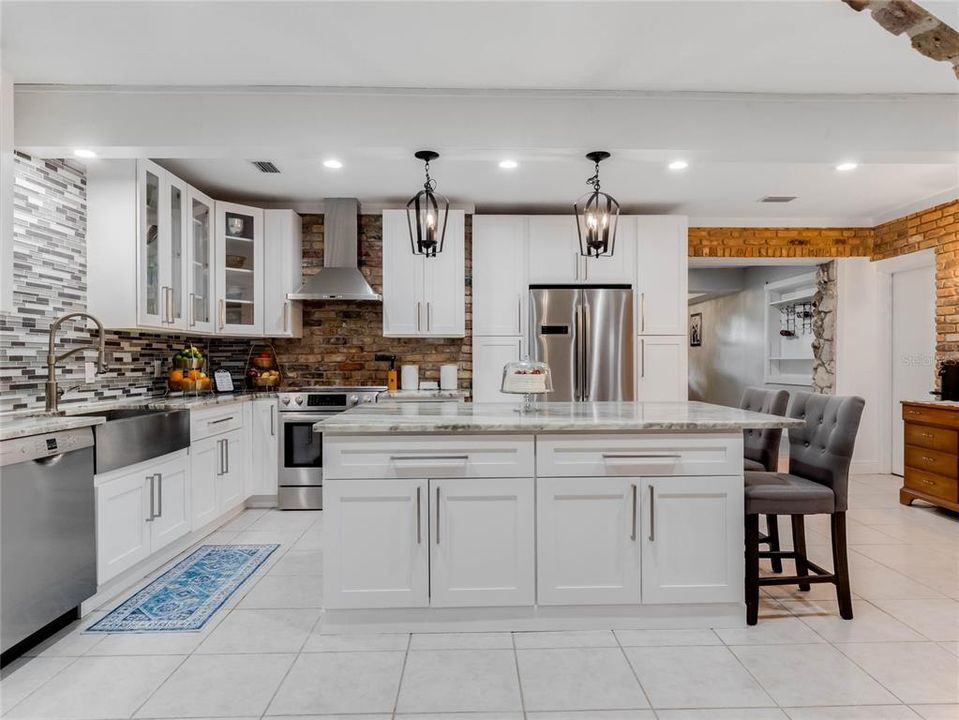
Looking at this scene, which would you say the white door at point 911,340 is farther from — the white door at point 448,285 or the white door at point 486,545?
the white door at point 486,545

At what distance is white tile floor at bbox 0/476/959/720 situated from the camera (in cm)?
186

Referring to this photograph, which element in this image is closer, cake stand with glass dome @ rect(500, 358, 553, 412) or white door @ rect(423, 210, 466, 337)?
cake stand with glass dome @ rect(500, 358, 553, 412)

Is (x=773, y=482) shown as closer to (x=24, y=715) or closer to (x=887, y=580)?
(x=887, y=580)

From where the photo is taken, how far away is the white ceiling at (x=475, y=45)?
218cm

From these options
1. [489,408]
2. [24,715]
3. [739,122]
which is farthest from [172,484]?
[739,122]

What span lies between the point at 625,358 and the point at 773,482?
2.19m

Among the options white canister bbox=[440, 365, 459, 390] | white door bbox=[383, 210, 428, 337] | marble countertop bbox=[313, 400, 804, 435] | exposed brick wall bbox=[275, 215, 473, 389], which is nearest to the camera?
marble countertop bbox=[313, 400, 804, 435]

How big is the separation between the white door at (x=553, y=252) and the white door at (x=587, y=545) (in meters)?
2.67

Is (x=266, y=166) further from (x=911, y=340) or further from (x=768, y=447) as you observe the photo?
(x=911, y=340)

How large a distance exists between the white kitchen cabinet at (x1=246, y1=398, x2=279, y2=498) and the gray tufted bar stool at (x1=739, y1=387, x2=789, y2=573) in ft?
11.1

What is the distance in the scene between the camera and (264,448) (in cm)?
439

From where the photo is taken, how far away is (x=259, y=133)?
112 inches

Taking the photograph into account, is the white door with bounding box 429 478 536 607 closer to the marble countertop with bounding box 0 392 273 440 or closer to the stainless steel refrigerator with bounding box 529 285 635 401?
the marble countertop with bounding box 0 392 273 440

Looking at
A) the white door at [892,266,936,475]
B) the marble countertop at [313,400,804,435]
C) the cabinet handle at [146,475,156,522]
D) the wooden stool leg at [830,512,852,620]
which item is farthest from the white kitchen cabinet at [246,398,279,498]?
the white door at [892,266,936,475]
